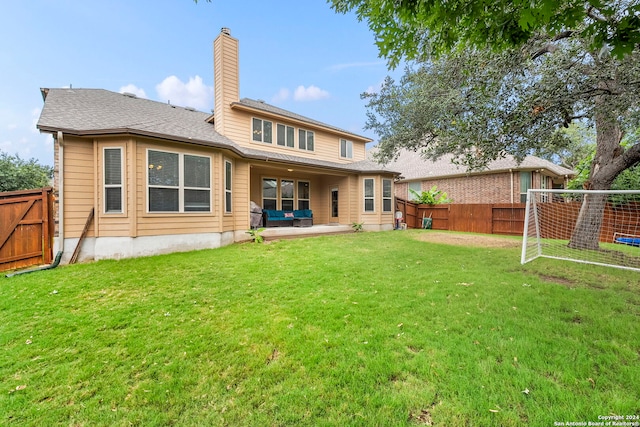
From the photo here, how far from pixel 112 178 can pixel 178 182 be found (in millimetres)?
1482

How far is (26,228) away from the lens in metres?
6.16

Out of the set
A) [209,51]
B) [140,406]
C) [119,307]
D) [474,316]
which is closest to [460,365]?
[474,316]

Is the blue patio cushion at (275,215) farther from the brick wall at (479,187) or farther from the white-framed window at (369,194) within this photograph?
the brick wall at (479,187)

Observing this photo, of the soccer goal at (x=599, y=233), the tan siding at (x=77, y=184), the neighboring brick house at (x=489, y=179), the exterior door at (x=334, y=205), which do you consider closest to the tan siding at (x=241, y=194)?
the tan siding at (x=77, y=184)

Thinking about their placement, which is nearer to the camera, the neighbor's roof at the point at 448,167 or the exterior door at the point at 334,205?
the exterior door at the point at 334,205

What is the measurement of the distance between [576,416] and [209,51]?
14047 mm

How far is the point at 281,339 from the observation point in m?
2.81

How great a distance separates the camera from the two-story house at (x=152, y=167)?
6.55 metres

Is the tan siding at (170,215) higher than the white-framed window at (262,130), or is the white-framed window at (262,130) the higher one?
the white-framed window at (262,130)

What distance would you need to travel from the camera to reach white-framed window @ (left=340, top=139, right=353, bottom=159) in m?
14.1

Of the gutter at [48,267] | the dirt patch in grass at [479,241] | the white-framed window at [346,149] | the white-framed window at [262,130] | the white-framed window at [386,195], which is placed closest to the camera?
A: the gutter at [48,267]

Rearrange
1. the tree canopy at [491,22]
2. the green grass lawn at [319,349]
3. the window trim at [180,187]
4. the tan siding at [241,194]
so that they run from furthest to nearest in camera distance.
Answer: the tan siding at [241,194], the window trim at [180,187], the tree canopy at [491,22], the green grass lawn at [319,349]

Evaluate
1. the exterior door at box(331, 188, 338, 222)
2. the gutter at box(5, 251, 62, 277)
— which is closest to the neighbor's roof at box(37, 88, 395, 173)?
the exterior door at box(331, 188, 338, 222)

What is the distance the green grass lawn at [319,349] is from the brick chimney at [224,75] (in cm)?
751
